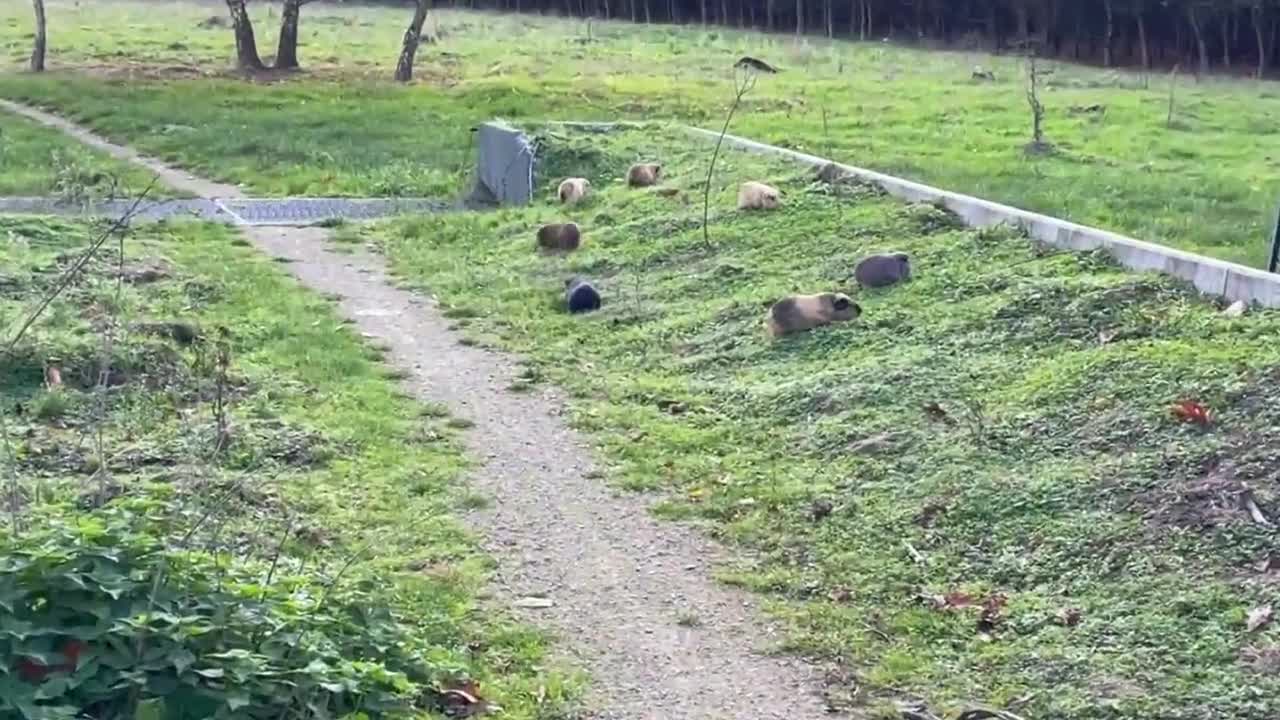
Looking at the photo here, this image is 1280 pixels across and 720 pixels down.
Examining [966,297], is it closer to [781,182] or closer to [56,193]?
[781,182]

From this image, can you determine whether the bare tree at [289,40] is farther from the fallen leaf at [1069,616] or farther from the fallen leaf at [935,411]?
the fallen leaf at [1069,616]

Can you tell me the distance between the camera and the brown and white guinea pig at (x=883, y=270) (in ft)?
26.4

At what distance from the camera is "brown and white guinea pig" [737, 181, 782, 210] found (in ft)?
33.0

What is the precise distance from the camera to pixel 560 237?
33.7ft

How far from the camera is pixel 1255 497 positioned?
15.9ft

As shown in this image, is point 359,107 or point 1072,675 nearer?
point 1072,675

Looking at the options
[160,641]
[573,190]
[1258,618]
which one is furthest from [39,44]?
[1258,618]

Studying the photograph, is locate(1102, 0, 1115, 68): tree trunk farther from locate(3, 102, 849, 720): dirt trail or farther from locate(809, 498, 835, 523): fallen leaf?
locate(809, 498, 835, 523): fallen leaf

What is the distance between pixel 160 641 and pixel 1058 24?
2525cm

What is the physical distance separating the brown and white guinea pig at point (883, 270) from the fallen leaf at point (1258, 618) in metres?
3.86

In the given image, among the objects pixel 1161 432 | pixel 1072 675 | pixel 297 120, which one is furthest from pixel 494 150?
pixel 1072 675

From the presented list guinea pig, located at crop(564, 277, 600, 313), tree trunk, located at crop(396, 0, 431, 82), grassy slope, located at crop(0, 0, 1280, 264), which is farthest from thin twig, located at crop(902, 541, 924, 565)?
tree trunk, located at crop(396, 0, 431, 82)

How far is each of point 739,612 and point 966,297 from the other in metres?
3.21

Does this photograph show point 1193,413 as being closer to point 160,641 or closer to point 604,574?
point 604,574
